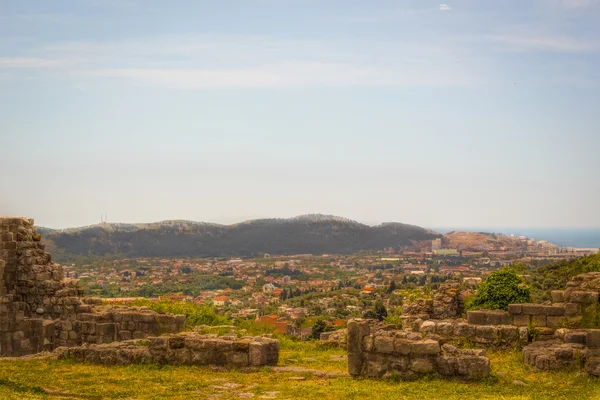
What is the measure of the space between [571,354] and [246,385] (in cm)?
685

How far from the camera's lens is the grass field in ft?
40.7

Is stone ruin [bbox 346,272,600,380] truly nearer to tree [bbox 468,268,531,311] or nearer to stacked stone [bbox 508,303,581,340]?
stacked stone [bbox 508,303,581,340]

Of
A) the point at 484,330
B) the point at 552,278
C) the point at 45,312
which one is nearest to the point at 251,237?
the point at 552,278

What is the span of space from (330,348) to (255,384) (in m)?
7.80

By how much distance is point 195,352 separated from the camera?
15.2 metres

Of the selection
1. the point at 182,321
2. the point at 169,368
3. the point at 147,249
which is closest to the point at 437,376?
the point at 169,368

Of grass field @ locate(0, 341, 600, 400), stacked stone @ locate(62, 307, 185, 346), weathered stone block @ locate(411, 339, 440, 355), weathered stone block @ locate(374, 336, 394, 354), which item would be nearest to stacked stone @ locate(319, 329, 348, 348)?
stacked stone @ locate(62, 307, 185, 346)

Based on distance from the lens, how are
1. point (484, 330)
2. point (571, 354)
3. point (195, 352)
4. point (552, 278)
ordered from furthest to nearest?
1. point (552, 278)
2. point (484, 330)
3. point (195, 352)
4. point (571, 354)

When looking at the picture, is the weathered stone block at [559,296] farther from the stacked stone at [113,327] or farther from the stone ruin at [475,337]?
the stacked stone at [113,327]

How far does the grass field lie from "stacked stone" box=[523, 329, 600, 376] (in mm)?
254

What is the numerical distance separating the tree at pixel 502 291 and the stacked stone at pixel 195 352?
34.1 ft

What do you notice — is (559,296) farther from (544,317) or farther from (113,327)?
(113,327)

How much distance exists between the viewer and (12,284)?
68.9 ft

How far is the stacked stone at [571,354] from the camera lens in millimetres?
14273
